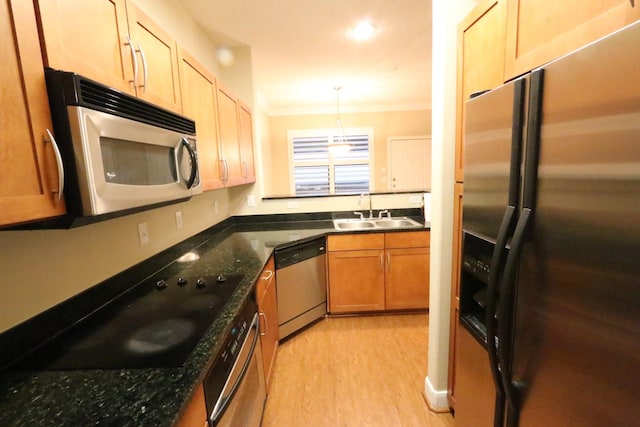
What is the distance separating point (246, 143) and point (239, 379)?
2.01 metres

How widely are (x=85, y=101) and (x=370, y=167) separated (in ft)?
17.7

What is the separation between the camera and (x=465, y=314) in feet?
3.91

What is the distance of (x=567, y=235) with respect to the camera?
2.12 feet

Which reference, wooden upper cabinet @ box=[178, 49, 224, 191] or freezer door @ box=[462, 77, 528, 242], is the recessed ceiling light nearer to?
wooden upper cabinet @ box=[178, 49, 224, 191]

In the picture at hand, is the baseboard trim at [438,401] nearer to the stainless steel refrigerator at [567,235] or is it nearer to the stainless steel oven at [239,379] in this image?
the stainless steel refrigerator at [567,235]

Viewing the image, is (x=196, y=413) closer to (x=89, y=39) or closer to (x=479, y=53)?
(x=89, y=39)

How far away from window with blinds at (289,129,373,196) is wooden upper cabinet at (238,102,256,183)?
9.96 ft

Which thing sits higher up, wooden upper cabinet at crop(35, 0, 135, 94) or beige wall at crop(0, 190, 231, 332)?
wooden upper cabinet at crop(35, 0, 135, 94)

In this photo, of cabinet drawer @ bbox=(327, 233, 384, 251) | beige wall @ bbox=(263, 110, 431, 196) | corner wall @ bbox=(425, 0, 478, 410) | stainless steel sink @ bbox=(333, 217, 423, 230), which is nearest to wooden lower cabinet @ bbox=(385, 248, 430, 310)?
cabinet drawer @ bbox=(327, 233, 384, 251)

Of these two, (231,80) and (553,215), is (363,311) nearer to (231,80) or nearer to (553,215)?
(553,215)

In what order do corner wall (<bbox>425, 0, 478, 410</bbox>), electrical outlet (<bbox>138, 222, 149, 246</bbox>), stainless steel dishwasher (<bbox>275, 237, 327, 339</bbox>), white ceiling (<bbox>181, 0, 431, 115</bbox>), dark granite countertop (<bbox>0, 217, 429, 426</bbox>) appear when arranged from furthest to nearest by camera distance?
1. stainless steel dishwasher (<bbox>275, 237, 327, 339</bbox>)
2. white ceiling (<bbox>181, 0, 431, 115</bbox>)
3. electrical outlet (<bbox>138, 222, 149, 246</bbox>)
4. corner wall (<bbox>425, 0, 478, 410</bbox>)
5. dark granite countertop (<bbox>0, 217, 429, 426</bbox>)

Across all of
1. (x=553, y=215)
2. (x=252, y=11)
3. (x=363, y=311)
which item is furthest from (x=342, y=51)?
(x=553, y=215)

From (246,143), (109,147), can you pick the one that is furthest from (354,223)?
(109,147)

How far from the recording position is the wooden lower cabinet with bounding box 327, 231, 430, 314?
262 centimetres
